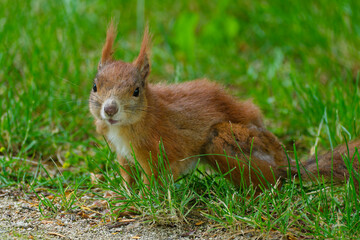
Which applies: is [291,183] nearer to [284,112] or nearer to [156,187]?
[156,187]

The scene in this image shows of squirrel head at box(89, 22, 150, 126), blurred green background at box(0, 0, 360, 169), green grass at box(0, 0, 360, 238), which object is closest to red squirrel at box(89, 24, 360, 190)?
squirrel head at box(89, 22, 150, 126)

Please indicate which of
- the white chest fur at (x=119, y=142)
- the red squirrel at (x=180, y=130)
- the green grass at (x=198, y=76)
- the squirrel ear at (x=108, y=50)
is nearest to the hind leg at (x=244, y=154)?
the red squirrel at (x=180, y=130)

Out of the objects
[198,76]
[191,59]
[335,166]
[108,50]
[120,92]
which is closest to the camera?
[120,92]

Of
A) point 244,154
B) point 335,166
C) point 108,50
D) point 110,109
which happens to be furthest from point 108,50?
point 335,166

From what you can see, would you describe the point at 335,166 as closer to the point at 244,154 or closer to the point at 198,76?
the point at 244,154

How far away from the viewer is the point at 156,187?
3510mm

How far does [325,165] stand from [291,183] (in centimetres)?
31

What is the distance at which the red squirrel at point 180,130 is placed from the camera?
143 inches

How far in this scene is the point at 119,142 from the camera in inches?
148

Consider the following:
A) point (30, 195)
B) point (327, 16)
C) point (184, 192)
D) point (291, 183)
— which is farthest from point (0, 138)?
point (327, 16)

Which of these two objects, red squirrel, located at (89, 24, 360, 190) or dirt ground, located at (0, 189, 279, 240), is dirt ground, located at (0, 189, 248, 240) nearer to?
dirt ground, located at (0, 189, 279, 240)

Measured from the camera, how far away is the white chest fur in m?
3.74

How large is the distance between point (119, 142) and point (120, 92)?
386 millimetres

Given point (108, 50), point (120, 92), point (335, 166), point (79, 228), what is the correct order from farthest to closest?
point (108, 50) < point (335, 166) < point (120, 92) < point (79, 228)
